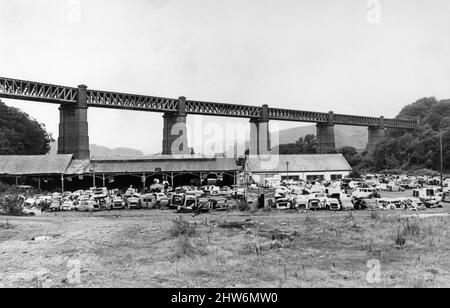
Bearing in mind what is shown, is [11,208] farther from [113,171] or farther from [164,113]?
[164,113]

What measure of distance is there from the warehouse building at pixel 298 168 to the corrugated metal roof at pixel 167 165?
538 inches

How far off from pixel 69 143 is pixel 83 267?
53.8 meters

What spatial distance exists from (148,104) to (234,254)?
66962mm

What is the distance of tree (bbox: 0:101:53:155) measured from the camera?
86.2 m

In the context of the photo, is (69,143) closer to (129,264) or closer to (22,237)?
(22,237)

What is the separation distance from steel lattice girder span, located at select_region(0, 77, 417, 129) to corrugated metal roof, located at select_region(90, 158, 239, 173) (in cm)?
1633

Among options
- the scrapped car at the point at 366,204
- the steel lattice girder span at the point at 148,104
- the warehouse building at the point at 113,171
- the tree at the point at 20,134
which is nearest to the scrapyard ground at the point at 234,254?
the scrapped car at the point at 366,204

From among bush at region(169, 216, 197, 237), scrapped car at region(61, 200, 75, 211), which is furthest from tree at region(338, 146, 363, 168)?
bush at region(169, 216, 197, 237)

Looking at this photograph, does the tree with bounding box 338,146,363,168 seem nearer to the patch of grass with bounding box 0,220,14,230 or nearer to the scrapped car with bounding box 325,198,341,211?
the scrapped car with bounding box 325,198,341,211

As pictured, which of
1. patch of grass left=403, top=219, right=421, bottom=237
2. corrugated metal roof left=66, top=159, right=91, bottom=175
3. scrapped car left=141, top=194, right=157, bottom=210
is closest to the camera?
patch of grass left=403, top=219, right=421, bottom=237

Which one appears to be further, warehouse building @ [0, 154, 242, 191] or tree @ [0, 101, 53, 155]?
tree @ [0, 101, 53, 155]
